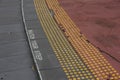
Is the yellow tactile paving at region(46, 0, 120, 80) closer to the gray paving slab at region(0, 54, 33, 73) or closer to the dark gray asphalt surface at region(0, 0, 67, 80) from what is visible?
the dark gray asphalt surface at region(0, 0, 67, 80)

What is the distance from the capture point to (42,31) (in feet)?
37.5

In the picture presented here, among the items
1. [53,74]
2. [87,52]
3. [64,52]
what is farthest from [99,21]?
[53,74]

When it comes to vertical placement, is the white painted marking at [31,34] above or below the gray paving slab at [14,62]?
below

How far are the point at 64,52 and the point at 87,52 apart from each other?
91 cm

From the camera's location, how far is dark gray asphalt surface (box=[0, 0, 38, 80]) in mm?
8328

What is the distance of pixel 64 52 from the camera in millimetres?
9625

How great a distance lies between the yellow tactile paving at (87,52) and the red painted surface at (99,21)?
9.8 inches

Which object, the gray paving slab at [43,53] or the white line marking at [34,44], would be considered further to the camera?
the white line marking at [34,44]

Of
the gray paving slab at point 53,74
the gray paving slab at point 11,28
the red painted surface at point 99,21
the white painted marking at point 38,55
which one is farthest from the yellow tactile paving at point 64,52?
the gray paving slab at point 11,28

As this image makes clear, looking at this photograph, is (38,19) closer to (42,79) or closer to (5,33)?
(5,33)

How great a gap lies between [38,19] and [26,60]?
4192 millimetres

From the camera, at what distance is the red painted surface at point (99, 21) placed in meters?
9.96

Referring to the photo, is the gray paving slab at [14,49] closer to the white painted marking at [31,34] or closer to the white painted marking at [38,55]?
the white painted marking at [38,55]

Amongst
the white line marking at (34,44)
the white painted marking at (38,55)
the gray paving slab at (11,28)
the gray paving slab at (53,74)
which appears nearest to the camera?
the gray paving slab at (53,74)
